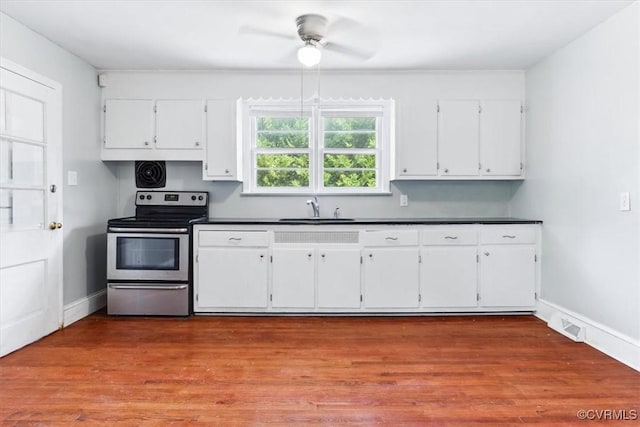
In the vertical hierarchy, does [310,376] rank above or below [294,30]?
below

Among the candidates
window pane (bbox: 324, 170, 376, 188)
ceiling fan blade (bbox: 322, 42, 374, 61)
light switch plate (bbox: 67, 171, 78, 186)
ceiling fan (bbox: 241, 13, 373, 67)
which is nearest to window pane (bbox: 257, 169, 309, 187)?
window pane (bbox: 324, 170, 376, 188)

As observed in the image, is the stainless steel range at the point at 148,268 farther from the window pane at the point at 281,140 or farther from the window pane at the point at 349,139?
the window pane at the point at 349,139

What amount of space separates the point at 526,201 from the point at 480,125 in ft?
2.78

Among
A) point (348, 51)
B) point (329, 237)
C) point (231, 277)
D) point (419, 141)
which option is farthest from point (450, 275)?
point (348, 51)

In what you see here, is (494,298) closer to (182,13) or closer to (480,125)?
(480,125)

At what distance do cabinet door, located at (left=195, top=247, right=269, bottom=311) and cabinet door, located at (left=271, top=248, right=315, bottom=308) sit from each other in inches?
3.8

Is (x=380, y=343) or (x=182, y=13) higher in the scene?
(x=182, y=13)

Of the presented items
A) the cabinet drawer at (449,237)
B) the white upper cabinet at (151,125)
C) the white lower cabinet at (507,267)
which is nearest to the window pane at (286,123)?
Answer: the white upper cabinet at (151,125)

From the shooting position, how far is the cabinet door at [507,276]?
3.43 meters

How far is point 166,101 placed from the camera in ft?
12.1

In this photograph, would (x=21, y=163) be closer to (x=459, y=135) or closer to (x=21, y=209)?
(x=21, y=209)

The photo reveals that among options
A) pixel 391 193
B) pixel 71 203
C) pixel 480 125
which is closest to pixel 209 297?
pixel 71 203

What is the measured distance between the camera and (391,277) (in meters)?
3.41

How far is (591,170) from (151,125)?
369 centimetres
